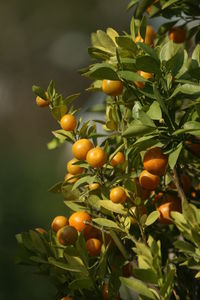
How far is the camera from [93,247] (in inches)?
25.5

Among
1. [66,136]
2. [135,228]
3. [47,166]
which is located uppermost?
[66,136]

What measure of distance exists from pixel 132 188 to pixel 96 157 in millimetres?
59

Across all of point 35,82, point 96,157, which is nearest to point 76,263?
point 96,157

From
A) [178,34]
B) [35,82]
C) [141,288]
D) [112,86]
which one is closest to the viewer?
[141,288]

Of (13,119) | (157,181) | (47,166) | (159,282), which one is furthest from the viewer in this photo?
(13,119)

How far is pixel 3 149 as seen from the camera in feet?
9.75

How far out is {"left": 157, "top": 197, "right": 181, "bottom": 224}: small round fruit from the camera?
0.65m

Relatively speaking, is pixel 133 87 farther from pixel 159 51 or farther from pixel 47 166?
pixel 47 166

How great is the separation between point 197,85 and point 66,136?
22cm

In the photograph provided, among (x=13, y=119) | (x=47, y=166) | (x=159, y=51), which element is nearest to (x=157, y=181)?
(x=159, y=51)

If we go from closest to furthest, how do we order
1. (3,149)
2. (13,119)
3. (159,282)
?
(159,282) → (3,149) → (13,119)

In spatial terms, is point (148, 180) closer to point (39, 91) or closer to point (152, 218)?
point (152, 218)

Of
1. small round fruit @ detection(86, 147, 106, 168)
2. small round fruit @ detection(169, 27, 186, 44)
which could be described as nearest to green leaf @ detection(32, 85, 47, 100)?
small round fruit @ detection(86, 147, 106, 168)

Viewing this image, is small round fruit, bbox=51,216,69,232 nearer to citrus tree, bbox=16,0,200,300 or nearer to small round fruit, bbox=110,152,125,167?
citrus tree, bbox=16,0,200,300
